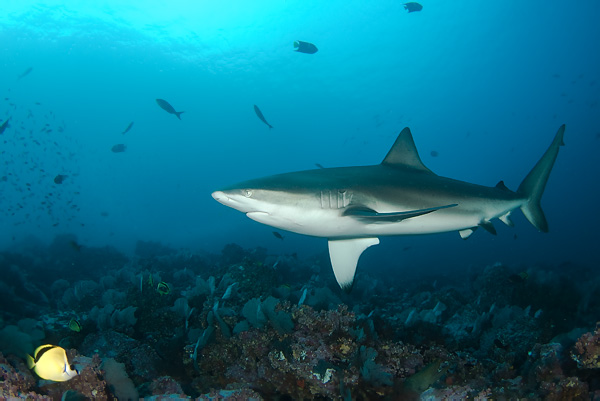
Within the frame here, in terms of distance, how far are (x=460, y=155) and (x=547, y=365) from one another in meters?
143

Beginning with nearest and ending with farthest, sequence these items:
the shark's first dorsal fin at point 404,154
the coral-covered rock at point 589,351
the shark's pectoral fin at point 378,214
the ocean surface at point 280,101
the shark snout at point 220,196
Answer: the coral-covered rock at point 589,351 → the shark snout at point 220,196 → the shark's pectoral fin at point 378,214 → the shark's first dorsal fin at point 404,154 → the ocean surface at point 280,101

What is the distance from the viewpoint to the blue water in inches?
1929

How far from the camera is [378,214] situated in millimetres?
3398

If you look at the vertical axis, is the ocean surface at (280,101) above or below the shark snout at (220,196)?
below

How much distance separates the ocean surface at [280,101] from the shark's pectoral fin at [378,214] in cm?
855

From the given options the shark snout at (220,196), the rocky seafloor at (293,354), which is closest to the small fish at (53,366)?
the rocky seafloor at (293,354)

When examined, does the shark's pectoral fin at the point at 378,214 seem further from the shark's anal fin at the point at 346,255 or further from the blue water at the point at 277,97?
the blue water at the point at 277,97

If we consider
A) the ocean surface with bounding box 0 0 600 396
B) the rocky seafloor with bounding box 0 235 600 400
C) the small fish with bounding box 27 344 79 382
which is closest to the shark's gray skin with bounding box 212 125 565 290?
the rocky seafloor with bounding box 0 235 600 400

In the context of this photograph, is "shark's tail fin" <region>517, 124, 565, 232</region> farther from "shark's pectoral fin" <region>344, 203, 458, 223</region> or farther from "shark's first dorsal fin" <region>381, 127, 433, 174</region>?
"shark's pectoral fin" <region>344, 203, 458, 223</region>

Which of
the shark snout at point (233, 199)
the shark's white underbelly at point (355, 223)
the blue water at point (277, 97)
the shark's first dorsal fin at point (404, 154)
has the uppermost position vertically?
the shark's first dorsal fin at point (404, 154)

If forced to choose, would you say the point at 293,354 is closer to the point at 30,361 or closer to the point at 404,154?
the point at 30,361

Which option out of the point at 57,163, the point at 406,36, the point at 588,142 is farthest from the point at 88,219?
the point at 588,142

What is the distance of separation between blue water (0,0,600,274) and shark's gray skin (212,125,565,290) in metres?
20.3

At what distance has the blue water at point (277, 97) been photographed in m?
49.0
